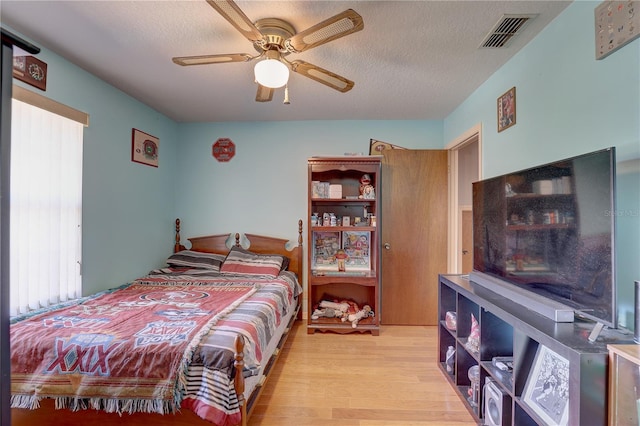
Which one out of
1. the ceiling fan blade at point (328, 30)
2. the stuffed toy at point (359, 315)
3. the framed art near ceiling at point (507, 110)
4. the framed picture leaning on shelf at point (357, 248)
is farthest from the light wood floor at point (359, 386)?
the ceiling fan blade at point (328, 30)

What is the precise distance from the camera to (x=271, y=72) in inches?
62.1

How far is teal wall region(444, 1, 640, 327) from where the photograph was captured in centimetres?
120

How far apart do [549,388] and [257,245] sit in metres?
2.85

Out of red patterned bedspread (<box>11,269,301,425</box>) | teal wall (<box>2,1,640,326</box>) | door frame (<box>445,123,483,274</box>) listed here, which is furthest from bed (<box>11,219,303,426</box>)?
door frame (<box>445,123,483,274</box>)

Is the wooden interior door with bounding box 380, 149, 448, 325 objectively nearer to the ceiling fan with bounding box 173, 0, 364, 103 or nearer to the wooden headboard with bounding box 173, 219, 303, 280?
the wooden headboard with bounding box 173, 219, 303, 280

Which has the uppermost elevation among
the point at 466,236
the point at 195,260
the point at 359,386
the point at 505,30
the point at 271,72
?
the point at 505,30

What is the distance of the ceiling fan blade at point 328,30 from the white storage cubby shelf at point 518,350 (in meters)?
1.55

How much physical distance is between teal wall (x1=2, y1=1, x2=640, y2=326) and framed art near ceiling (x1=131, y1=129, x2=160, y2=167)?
77mm

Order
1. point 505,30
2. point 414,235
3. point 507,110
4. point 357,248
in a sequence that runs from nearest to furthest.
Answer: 1. point 505,30
2. point 507,110
3. point 414,235
4. point 357,248

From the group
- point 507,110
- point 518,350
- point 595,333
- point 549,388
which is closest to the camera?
point 595,333

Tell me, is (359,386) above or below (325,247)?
below

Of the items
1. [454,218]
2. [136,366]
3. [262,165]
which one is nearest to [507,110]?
[454,218]

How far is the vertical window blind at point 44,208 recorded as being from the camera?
5.96 feet

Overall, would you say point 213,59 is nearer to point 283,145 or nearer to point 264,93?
point 264,93
